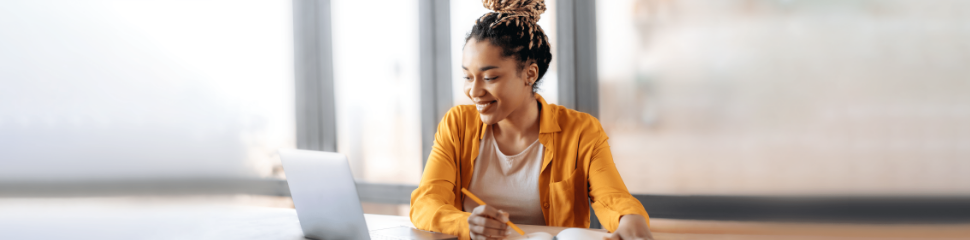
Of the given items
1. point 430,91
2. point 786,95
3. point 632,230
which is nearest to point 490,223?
point 632,230

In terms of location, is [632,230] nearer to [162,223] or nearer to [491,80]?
[491,80]

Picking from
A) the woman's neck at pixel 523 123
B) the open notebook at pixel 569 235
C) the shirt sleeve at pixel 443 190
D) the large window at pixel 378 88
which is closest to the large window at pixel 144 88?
the large window at pixel 378 88

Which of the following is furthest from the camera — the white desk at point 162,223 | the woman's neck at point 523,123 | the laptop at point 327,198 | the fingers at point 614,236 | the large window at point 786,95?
the large window at point 786,95

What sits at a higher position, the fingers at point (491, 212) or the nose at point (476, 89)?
the nose at point (476, 89)

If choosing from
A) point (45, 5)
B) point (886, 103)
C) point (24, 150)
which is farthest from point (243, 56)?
point (886, 103)

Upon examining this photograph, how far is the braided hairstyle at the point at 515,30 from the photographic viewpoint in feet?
3.83

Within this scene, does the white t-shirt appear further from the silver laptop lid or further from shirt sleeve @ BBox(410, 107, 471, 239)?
the silver laptop lid

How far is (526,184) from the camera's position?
124cm

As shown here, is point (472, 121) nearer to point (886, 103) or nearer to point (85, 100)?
point (886, 103)

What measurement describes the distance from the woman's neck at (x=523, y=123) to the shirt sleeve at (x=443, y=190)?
123 millimetres

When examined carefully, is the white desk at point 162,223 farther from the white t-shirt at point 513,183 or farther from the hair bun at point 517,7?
the hair bun at point 517,7

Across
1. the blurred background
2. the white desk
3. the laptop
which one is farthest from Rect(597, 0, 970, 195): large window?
the laptop

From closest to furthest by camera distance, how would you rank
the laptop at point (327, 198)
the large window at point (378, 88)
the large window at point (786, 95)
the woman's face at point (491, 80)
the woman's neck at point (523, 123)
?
the laptop at point (327, 198)
the woman's face at point (491, 80)
the woman's neck at point (523, 123)
the large window at point (786, 95)
the large window at point (378, 88)

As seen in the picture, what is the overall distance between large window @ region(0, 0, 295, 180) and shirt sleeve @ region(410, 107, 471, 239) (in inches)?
54.0
